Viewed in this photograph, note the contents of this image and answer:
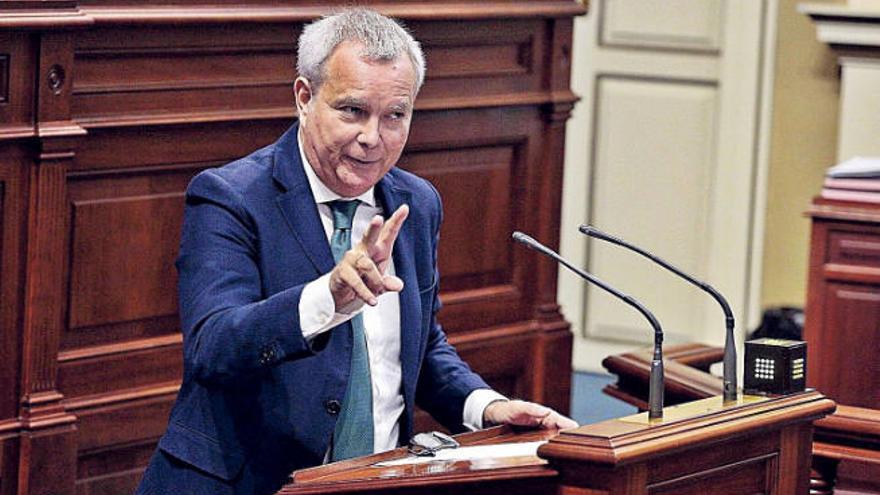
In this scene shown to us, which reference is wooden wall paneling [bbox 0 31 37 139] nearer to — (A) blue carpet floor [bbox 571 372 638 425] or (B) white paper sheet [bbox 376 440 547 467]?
(B) white paper sheet [bbox 376 440 547 467]

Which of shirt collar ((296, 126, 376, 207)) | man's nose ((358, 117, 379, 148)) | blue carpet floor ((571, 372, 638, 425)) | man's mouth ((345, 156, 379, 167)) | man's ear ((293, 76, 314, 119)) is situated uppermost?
man's ear ((293, 76, 314, 119))

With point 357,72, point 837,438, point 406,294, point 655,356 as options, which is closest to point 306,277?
point 406,294

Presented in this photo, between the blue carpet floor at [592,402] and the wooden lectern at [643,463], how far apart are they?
3.25 metres

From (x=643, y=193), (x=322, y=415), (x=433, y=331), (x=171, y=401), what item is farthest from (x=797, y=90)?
(x=322, y=415)

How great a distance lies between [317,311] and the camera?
246 centimetres

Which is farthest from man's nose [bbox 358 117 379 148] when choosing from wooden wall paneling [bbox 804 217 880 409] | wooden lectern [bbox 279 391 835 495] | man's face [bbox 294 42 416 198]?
wooden wall paneling [bbox 804 217 880 409]

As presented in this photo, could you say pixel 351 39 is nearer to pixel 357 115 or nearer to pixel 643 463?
pixel 357 115

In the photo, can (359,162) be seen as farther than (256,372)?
Yes

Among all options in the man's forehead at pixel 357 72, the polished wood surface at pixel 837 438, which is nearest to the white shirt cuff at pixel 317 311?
the man's forehead at pixel 357 72

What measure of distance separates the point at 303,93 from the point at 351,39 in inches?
5.6

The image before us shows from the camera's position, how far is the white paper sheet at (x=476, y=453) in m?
2.49

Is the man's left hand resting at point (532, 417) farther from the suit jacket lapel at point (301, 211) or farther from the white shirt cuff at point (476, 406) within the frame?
the suit jacket lapel at point (301, 211)

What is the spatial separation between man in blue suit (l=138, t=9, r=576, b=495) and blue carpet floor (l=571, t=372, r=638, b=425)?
3.13m

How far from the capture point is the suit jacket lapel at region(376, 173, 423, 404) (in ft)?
9.40
